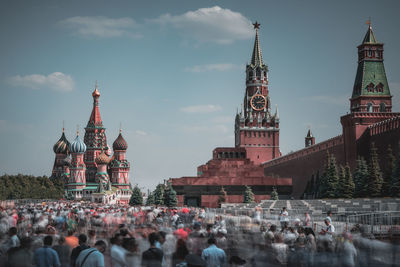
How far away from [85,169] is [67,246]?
372 feet

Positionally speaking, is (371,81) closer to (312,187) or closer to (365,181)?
(312,187)

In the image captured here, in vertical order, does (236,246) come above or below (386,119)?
below

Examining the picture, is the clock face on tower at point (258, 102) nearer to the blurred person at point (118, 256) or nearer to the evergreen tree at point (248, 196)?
the evergreen tree at point (248, 196)

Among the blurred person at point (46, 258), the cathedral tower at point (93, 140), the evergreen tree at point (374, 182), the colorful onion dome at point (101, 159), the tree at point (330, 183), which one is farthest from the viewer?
the cathedral tower at point (93, 140)

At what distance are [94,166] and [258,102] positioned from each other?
38.7m

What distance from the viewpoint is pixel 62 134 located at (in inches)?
5148

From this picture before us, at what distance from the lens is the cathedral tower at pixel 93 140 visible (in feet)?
406

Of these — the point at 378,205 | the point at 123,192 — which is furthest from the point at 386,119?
the point at 123,192

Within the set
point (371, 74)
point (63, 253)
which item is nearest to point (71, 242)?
point (63, 253)

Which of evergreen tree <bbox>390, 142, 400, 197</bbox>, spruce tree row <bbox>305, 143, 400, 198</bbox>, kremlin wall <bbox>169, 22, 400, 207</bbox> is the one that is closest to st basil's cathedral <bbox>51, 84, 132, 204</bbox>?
kremlin wall <bbox>169, 22, 400, 207</bbox>

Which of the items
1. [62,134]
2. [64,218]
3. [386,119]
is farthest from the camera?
[62,134]

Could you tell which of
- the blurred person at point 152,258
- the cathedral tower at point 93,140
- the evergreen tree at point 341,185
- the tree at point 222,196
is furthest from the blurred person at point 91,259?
the cathedral tower at point 93,140

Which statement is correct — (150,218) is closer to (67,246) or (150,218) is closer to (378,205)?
(67,246)

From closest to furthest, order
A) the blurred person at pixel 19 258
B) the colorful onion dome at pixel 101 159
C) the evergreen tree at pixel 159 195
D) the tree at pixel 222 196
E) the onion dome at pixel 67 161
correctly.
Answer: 1. the blurred person at pixel 19 258
2. the tree at pixel 222 196
3. the evergreen tree at pixel 159 195
4. the colorful onion dome at pixel 101 159
5. the onion dome at pixel 67 161
